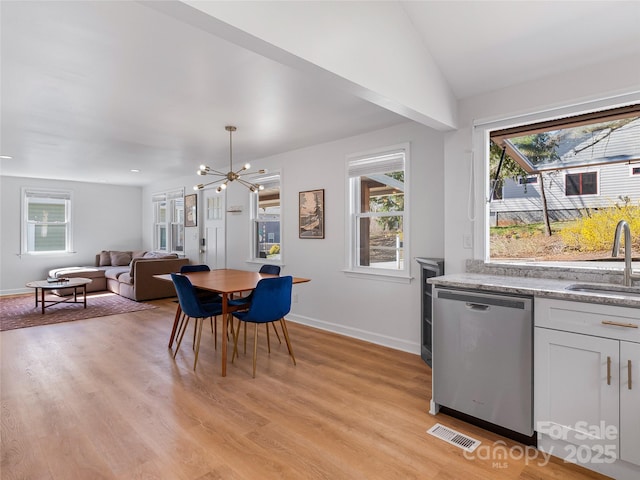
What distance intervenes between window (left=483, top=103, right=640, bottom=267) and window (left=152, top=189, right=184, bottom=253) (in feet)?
21.7

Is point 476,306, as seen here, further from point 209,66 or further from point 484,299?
point 209,66

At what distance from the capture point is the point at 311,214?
4.84 metres

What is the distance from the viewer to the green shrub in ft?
7.71

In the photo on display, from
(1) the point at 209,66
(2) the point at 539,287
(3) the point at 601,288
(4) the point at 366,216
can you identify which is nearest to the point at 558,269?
(3) the point at 601,288

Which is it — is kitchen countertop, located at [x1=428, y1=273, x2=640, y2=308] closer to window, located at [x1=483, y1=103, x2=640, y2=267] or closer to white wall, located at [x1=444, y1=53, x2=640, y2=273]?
window, located at [x1=483, y1=103, x2=640, y2=267]

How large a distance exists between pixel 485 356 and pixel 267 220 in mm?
4094

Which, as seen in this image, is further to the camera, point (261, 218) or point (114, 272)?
point (114, 272)

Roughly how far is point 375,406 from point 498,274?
1.38m

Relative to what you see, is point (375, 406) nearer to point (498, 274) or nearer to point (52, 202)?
point (498, 274)

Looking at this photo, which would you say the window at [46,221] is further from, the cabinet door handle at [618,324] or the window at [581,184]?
the cabinet door handle at [618,324]

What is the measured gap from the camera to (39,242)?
796cm

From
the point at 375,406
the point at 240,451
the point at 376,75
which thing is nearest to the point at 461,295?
the point at 375,406

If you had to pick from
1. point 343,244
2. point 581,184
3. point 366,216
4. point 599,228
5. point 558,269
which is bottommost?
point 558,269

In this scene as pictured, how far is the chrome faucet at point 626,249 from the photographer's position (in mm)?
2080
